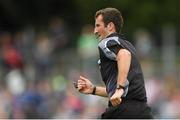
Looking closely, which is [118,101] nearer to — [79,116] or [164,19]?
[79,116]

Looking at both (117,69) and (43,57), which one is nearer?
(117,69)

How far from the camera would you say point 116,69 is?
420 inches

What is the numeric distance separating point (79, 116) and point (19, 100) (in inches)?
46.9

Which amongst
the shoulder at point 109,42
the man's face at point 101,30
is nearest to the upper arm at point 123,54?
the shoulder at point 109,42

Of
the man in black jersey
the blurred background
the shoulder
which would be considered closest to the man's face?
the man in black jersey

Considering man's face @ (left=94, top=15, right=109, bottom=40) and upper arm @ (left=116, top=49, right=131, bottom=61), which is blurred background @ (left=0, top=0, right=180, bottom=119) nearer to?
man's face @ (left=94, top=15, right=109, bottom=40)

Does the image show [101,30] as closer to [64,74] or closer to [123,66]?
[123,66]

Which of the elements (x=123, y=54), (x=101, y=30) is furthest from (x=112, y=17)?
(x=123, y=54)

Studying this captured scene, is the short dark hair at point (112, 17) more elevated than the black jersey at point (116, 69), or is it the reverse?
the short dark hair at point (112, 17)

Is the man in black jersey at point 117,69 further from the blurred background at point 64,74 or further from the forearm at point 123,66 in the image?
the blurred background at point 64,74

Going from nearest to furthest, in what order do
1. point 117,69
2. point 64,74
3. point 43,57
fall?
1. point 117,69
2. point 64,74
3. point 43,57

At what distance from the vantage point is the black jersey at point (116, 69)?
10648 mm

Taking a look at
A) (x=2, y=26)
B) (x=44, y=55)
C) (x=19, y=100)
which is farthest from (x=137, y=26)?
(x=19, y=100)

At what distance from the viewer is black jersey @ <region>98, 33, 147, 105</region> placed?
10648mm
